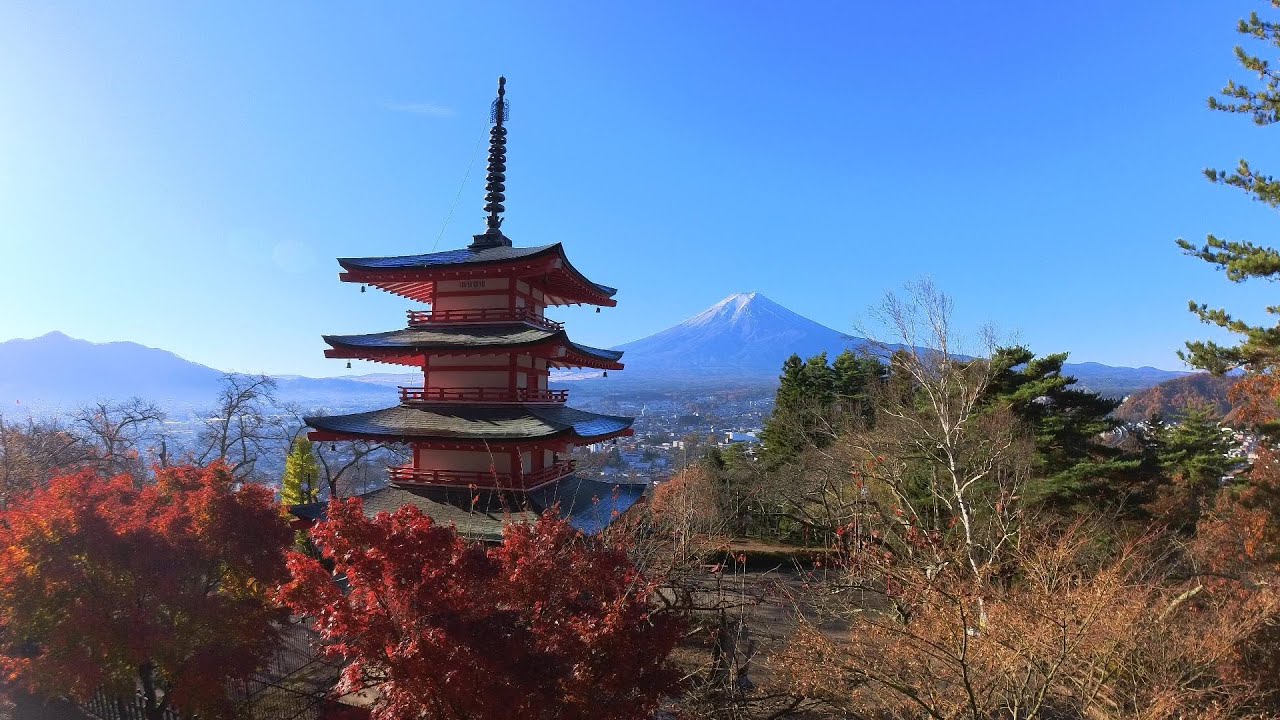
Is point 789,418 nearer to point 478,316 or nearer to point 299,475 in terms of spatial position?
point 478,316

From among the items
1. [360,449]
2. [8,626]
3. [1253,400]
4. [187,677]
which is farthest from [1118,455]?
[360,449]

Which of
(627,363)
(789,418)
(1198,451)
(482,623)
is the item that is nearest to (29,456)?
(482,623)

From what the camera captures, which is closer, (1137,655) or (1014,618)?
(1014,618)

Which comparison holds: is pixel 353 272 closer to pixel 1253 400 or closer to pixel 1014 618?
pixel 1014 618

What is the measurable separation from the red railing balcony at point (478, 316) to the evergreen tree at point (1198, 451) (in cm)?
Answer: 2530

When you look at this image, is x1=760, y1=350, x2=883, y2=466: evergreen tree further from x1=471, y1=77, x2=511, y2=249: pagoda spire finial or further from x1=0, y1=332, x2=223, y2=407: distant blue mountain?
x1=0, y1=332, x2=223, y2=407: distant blue mountain

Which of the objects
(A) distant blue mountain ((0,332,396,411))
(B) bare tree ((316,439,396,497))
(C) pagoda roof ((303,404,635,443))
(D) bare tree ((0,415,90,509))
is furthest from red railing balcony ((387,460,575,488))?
(A) distant blue mountain ((0,332,396,411))

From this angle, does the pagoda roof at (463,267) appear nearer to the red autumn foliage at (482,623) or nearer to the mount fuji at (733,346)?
the red autumn foliage at (482,623)

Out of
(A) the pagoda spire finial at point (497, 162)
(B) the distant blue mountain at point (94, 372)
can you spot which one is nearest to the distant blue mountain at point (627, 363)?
(B) the distant blue mountain at point (94, 372)

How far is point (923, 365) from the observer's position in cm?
1344

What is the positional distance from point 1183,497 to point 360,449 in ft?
122

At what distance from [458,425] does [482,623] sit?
518 cm

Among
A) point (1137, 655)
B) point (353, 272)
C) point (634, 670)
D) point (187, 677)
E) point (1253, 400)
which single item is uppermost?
point (353, 272)

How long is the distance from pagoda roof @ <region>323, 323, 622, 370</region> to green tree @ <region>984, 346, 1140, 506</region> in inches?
601
